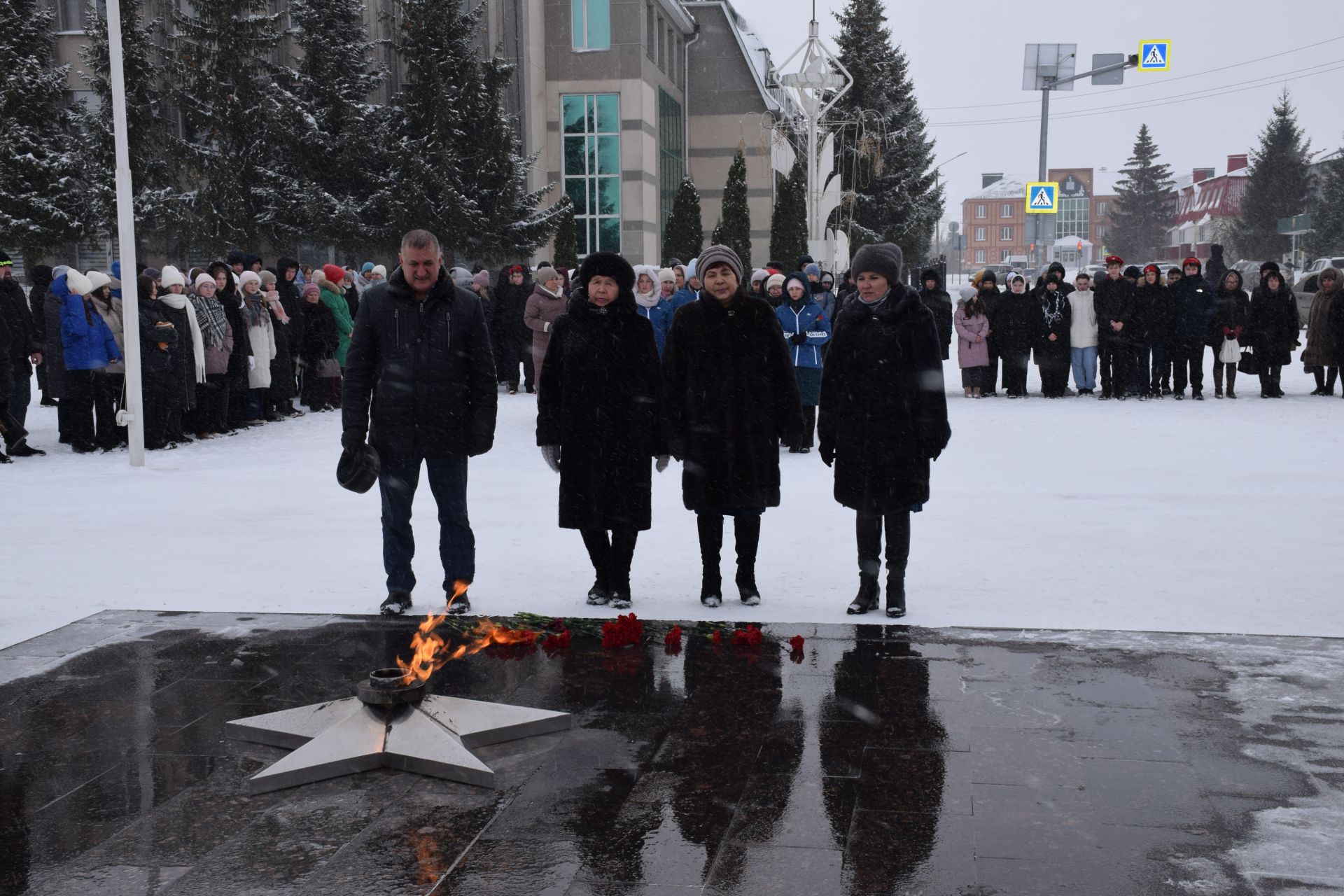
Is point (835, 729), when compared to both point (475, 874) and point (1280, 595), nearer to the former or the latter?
point (475, 874)

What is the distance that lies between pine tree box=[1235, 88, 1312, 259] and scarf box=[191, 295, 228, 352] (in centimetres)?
6477

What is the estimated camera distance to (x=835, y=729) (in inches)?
188

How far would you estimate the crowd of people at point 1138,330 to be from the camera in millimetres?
18531

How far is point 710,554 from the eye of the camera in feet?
22.6

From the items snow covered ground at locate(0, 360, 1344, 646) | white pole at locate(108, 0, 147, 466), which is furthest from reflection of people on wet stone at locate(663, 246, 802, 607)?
white pole at locate(108, 0, 147, 466)

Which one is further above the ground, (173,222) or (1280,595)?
(173,222)

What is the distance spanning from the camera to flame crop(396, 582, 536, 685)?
5.34m

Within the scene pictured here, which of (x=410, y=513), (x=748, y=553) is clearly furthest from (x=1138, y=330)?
(x=410, y=513)

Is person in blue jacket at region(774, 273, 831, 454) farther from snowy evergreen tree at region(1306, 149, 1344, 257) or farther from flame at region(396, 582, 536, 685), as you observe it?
snowy evergreen tree at region(1306, 149, 1344, 257)

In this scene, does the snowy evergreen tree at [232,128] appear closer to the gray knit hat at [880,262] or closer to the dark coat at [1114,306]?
the dark coat at [1114,306]

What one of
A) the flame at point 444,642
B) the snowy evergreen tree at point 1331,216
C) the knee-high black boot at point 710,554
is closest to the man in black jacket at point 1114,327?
the knee-high black boot at point 710,554

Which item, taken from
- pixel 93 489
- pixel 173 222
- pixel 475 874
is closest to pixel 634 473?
pixel 475 874

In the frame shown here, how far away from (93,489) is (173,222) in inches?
803

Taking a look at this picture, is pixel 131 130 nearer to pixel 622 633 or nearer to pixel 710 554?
pixel 710 554
